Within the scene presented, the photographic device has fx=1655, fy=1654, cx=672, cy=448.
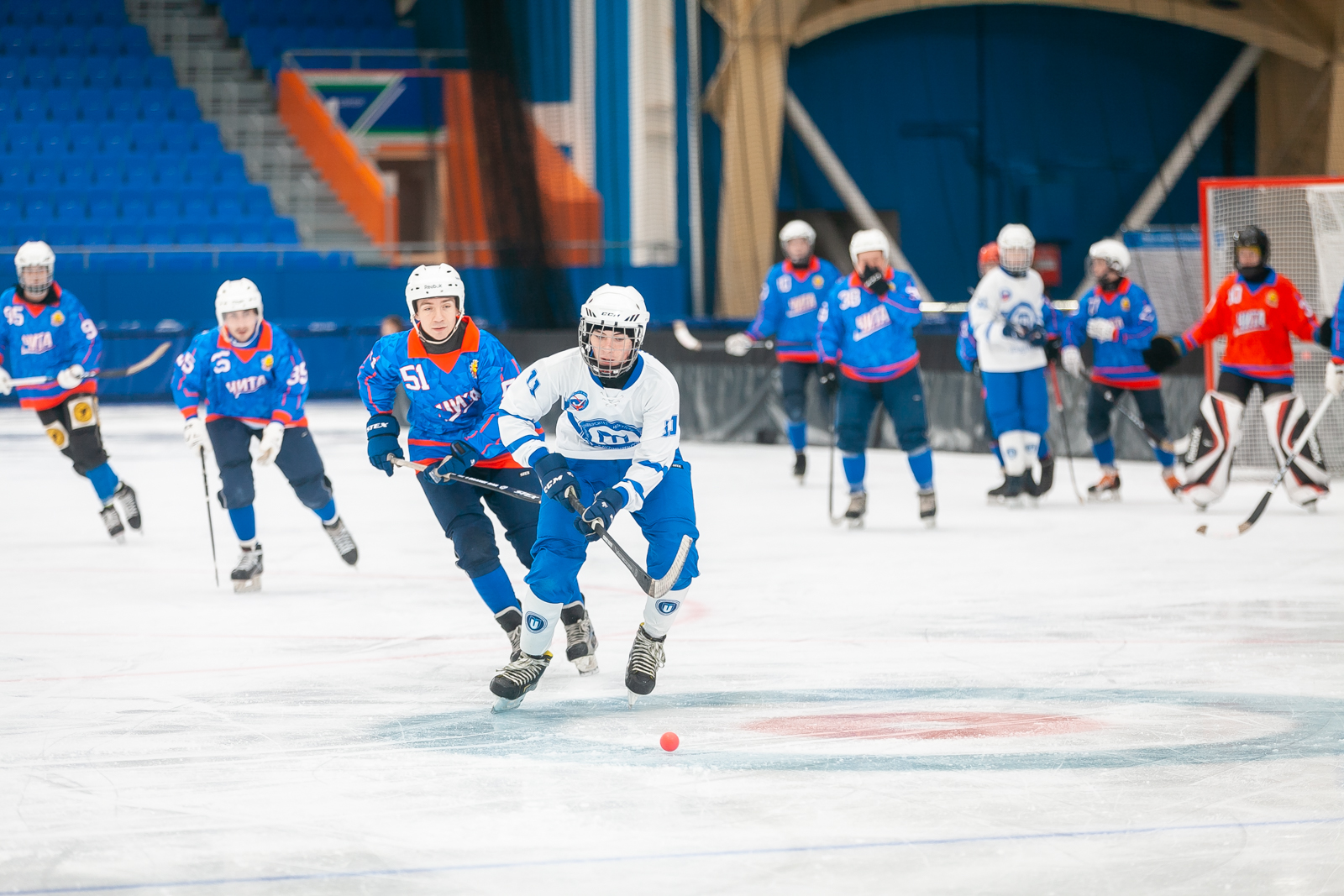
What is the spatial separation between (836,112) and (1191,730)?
17270 mm

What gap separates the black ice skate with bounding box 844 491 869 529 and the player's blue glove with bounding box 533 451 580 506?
463 cm

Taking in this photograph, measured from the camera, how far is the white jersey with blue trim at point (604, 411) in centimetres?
486

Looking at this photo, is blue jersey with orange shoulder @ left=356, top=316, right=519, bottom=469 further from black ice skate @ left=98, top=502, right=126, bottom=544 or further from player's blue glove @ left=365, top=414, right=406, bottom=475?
black ice skate @ left=98, top=502, right=126, bottom=544

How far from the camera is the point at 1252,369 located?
30.7 ft

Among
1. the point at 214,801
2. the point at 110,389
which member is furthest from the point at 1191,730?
the point at 110,389

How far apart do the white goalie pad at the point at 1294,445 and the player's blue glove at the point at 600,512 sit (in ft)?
19.2

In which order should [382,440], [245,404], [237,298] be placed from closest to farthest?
[382,440] < [237,298] < [245,404]

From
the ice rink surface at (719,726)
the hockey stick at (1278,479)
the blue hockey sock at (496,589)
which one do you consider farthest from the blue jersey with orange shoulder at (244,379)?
the hockey stick at (1278,479)

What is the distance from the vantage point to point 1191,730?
4594mm

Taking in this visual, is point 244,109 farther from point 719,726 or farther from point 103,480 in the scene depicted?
point 719,726

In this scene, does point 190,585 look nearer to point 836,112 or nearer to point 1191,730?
point 1191,730

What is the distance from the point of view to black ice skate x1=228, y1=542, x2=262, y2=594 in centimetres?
735

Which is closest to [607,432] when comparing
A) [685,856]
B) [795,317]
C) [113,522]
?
[685,856]

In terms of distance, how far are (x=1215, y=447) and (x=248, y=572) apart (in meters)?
5.41
